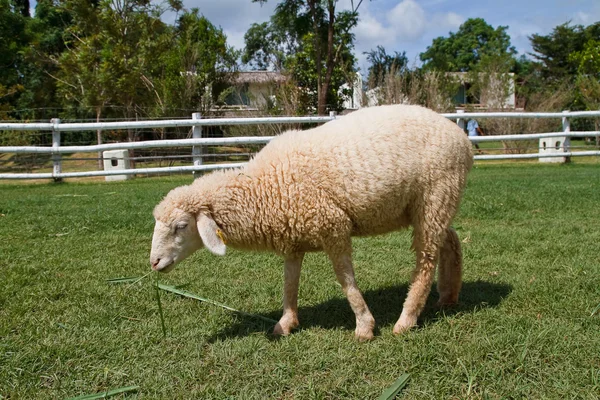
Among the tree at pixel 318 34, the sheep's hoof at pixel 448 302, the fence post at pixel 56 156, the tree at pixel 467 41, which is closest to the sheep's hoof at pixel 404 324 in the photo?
the sheep's hoof at pixel 448 302

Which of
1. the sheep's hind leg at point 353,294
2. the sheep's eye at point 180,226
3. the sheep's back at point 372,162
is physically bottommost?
the sheep's hind leg at point 353,294

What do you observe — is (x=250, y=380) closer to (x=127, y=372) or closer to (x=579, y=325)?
(x=127, y=372)

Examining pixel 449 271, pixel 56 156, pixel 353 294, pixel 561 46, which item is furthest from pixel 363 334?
pixel 561 46

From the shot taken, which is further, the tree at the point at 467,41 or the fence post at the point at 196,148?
the tree at the point at 467,41

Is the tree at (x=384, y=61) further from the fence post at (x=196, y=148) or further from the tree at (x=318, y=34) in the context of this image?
the fence post at (x=196, y=148)

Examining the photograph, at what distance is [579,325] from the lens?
10.4 feet

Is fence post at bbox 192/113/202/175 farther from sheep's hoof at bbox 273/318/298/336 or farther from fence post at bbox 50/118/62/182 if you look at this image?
sheep's hoof at bbox 273/318/298/336

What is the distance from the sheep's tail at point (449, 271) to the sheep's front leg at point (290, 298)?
3.54 feet

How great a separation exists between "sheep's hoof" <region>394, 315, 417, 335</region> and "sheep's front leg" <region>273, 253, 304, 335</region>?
657 mm

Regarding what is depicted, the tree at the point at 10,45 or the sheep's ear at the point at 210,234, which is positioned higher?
the tree at the point at 10,45

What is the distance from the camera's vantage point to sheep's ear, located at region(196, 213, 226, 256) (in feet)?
10.6

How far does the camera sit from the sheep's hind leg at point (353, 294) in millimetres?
3264

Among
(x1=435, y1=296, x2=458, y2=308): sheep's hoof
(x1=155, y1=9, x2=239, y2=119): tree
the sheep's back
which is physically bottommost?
(x1=435, y1=296, x2=458, y2=308): sheep's hoof

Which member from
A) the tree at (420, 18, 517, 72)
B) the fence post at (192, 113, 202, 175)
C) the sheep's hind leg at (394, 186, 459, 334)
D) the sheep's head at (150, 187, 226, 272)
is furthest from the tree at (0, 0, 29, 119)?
the tree at (420, 18, 517, 72)
